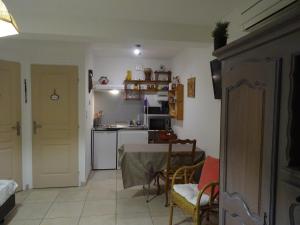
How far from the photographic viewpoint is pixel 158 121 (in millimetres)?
5547

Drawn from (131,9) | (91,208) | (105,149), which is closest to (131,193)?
(91,208)

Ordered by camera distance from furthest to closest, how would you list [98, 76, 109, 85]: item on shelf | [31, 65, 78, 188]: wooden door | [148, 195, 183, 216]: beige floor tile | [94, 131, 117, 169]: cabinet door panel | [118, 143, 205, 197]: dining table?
[98, 76, 109, 85]: item on shelf
[94, 131, 117, 169]: cabinet door panel
[31, 65, 78, 188]: wooden door
[118, 143, 205, 197]: dining table
[148, 195, 183, 216]: beige floor tile

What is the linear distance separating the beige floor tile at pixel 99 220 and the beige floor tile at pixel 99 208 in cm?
9

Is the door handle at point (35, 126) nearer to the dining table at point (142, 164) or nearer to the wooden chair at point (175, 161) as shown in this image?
the dining table at point (142, 164)

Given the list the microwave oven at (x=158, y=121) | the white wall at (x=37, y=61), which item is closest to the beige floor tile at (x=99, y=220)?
the white wall at (x=37, y=61)

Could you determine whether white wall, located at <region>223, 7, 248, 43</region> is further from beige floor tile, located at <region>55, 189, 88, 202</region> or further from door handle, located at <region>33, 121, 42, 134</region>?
door handle, located at <region>33, 121, 42, 134</region>

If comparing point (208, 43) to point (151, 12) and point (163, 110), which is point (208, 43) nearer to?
point (151, 12)

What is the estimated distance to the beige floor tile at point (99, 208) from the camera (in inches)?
127

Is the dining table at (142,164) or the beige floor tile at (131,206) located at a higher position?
the dining table at (142,164)

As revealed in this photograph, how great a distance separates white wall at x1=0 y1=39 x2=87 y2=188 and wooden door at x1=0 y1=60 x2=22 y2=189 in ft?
Answer: 0.30

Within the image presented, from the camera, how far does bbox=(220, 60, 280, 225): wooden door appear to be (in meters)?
1.20

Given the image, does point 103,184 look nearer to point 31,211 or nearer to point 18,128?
point 31,211

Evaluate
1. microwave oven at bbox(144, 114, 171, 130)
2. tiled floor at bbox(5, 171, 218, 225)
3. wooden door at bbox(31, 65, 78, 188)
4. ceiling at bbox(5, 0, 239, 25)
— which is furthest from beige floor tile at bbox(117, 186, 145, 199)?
ceiling at bbox(5, 0, 239, 25)

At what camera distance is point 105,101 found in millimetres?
5926
